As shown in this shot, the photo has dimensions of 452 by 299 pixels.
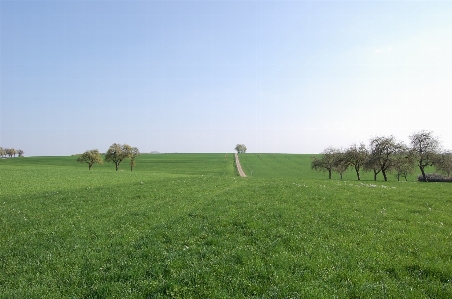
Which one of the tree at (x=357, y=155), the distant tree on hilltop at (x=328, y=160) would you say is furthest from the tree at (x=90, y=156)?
the tree at (x=357, y=155)

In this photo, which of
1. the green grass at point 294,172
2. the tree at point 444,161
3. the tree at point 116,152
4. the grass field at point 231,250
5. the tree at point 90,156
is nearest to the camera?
the grass field at point 231,250

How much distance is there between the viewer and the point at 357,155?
6862 centimetres

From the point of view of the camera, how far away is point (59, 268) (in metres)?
9.66

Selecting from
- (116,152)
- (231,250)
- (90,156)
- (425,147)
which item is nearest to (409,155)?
(425,147)

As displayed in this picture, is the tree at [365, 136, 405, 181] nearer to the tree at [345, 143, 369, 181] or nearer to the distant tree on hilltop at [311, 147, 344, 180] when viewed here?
the tree at [345, 143, 369, 181]

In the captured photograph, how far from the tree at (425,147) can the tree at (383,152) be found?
9.68ft

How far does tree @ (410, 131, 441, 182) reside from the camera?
58.8 metres

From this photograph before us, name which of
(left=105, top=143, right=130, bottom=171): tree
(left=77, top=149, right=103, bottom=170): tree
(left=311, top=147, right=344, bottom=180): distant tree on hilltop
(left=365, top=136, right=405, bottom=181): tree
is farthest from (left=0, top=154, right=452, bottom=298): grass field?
(left=77, top=149, right=103, bottom=170): tree

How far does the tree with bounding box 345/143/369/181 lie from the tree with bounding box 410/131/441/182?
10084 millimetres

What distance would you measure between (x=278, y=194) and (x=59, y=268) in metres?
16.2

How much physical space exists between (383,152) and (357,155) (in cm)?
733

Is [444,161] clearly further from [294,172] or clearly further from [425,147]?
[294,172]

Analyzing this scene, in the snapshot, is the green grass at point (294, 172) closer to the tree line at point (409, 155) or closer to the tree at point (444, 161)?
the tree line at point (409, 155)

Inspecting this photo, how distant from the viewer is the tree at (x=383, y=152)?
60906mm
